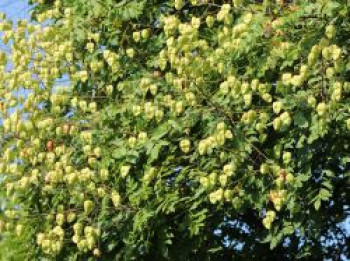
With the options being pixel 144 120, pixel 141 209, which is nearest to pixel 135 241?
pixel 141 209

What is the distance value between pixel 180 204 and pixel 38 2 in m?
2.36

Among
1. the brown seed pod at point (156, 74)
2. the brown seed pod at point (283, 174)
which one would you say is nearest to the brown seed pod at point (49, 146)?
the brown seed pod at point (156, 74)

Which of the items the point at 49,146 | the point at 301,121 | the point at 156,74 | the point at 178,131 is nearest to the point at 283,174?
the point at 301,121

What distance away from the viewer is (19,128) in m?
6.18

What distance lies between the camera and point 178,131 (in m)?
6.07

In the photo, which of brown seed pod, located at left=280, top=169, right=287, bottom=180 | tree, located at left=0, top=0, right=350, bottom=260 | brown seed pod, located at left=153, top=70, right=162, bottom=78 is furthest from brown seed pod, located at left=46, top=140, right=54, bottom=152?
brown seed pod, located at left=280, top=169, right=287, bottom=180

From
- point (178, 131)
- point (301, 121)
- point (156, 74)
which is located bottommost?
point (178, 131)

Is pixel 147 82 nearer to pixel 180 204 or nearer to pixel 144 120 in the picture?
pixel 144 120

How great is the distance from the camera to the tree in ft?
18.1

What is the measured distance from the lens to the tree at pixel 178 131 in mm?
5531

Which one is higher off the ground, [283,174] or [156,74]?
[156,74]

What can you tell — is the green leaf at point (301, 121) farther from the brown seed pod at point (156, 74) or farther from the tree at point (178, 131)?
the brown seed pod at point (156, 74)

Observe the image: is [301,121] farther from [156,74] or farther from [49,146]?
[49,146]

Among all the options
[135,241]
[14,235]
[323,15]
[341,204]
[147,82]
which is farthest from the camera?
[14,235]
